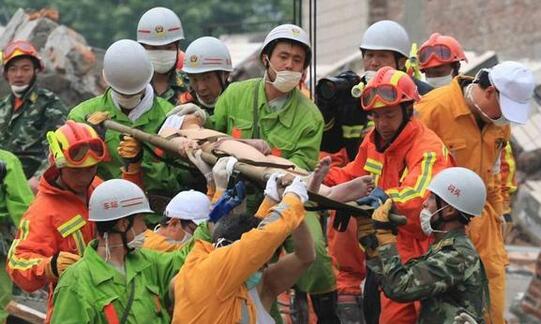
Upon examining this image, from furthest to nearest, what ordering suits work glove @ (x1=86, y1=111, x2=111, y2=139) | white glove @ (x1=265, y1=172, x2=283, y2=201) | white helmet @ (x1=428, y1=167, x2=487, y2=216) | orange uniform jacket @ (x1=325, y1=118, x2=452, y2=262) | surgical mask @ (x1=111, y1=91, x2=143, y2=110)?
surgical mask @ (x1=111, y1=91, x2=143, y2=110) → work glove @ (x1=86, y1=111, x2=111, y2=139) → orange uniform jacket @ (x1=325, y1=118, x2=452, y2=262) → white helmet @ (x1=428, y1=167, x2=487, y2=216) → white glove @ (x1=265, y1=172, x2=283, y2=201)

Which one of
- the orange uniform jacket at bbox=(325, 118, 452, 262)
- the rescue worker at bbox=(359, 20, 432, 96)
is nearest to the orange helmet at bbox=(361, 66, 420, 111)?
the orange uniform jacket at bbox=(325, 118, 452, 262)

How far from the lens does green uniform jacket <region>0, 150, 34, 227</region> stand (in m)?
11.5

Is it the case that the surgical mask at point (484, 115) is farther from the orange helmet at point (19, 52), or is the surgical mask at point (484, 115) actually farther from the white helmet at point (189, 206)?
the orange helmet at point (19, 52)

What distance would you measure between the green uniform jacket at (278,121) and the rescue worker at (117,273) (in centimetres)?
159

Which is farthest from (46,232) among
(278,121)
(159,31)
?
(159,31)

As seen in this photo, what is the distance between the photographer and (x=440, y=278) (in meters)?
9.64

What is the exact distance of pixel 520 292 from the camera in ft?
52.1

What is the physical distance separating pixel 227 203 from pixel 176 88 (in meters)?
3.78

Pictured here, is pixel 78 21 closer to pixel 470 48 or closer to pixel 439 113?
pixel 470 48

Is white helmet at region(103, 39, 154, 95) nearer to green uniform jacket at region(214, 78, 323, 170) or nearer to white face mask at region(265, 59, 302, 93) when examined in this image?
green uniform jacket at region(214, 78, 323, 170)

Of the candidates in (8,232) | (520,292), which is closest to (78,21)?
(520,292)

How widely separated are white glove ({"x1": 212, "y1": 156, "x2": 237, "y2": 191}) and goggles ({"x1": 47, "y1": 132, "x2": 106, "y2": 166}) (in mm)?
877

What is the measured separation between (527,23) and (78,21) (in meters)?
20.0

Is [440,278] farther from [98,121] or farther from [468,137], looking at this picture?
[98,121]
